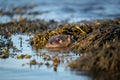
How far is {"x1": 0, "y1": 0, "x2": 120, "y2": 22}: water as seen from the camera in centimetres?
1869

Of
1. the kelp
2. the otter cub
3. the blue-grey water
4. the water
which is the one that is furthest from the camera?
the water

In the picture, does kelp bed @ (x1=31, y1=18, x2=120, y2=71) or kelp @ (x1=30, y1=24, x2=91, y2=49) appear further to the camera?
kelp @ (x1=30, y1=24, x2=91, y2=49)

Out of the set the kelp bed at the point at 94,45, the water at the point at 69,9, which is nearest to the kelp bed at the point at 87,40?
the kelp bed at the point at 94,45

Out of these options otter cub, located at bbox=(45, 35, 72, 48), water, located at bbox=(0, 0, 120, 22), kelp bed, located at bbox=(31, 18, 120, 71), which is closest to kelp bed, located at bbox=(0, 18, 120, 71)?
kelp bed, located at bbox=(31, 18, 120, 71)

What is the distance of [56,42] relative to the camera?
11.7 meters

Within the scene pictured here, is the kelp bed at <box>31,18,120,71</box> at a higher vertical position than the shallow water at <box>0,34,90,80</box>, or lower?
higher

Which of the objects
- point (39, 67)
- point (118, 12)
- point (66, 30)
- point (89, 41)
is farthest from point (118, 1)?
point (39, 67)

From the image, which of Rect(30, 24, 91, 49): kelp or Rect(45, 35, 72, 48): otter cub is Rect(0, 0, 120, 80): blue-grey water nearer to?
Rect(30, 24, 91, 49): kelp

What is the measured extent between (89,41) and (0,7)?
10.4 meters

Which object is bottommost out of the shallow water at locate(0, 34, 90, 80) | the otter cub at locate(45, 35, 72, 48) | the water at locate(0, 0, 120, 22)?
the shallow water at locate(0, 34, 90, 80)

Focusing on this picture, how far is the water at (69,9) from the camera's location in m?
18.7

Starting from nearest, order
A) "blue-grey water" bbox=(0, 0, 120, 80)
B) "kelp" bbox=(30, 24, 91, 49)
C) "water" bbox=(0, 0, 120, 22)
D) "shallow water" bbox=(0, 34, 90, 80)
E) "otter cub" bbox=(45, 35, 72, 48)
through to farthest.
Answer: "shallow water" bbox=(0, 34, 90, 80) < "blue-grey water" bbox=(0, 0, 120, 80) < "otter cub" bbox=(45, 35, 72, 48) < "kelp" bbox=(30, 24, 91, 49) < "water" bbox=(0, 0, 120, 22)

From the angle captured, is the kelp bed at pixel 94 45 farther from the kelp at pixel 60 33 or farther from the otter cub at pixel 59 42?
the otter cub at pixel 59 42

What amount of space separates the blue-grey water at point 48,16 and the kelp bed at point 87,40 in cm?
33
